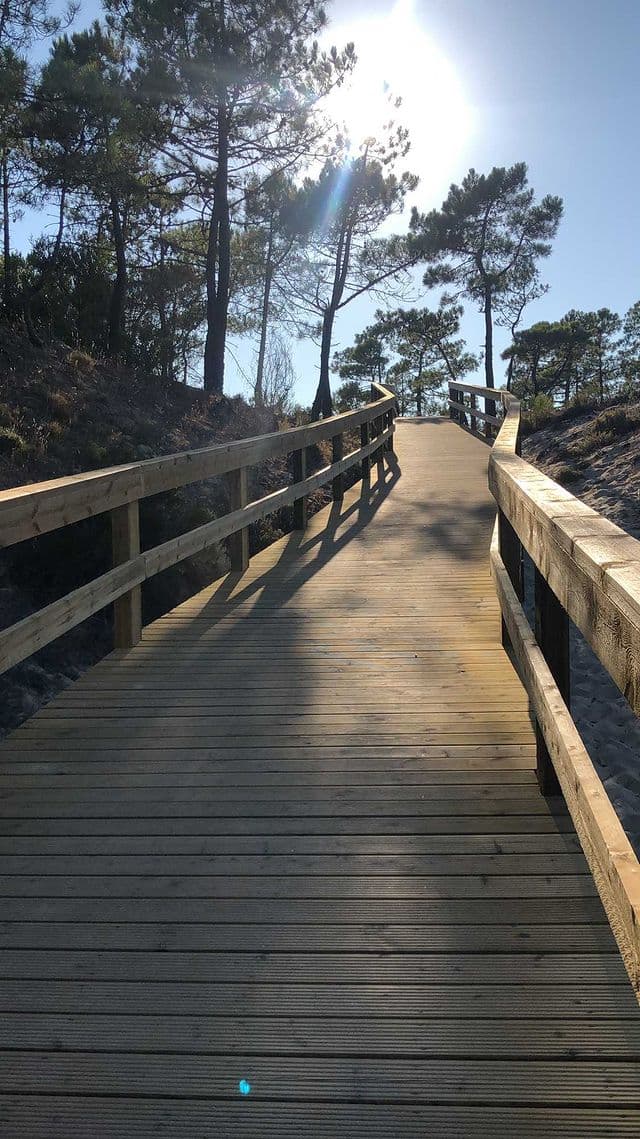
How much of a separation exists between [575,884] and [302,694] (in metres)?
1.73

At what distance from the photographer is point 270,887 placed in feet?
7.45

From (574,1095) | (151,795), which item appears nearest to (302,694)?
(151,795)

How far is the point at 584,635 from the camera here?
1.65m

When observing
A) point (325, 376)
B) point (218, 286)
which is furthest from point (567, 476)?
point (325, 376)

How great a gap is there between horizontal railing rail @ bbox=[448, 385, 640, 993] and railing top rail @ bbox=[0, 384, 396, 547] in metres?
1.75

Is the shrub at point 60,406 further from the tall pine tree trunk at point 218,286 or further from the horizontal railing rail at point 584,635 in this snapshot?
the horizontal railing rail at point 584,635

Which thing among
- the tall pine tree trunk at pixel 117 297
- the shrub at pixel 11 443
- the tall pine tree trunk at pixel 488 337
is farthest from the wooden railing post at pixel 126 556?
the tall pine tree trunk at pixel 488 337

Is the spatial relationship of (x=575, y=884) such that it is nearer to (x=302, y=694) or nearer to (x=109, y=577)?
(x=302, y=694)

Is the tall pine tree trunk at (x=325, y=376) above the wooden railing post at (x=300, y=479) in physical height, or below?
above

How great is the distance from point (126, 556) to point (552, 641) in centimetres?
243

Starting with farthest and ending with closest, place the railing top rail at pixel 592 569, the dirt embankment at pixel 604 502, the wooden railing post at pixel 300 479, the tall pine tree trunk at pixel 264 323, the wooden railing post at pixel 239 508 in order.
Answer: the tall pine tree trunk at pixel 264 323
the wooden railing post at pixel 300 479
the wooden railing post at pixel 239 508
the dirt embankment at pixel 604 502
the railing top rail at pixel 592 569

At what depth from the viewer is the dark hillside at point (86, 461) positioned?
26.6ft

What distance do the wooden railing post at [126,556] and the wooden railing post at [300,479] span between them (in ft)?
11.0

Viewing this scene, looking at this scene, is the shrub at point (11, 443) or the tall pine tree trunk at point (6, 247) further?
the tall pine tree trunk at point (6, 247)
